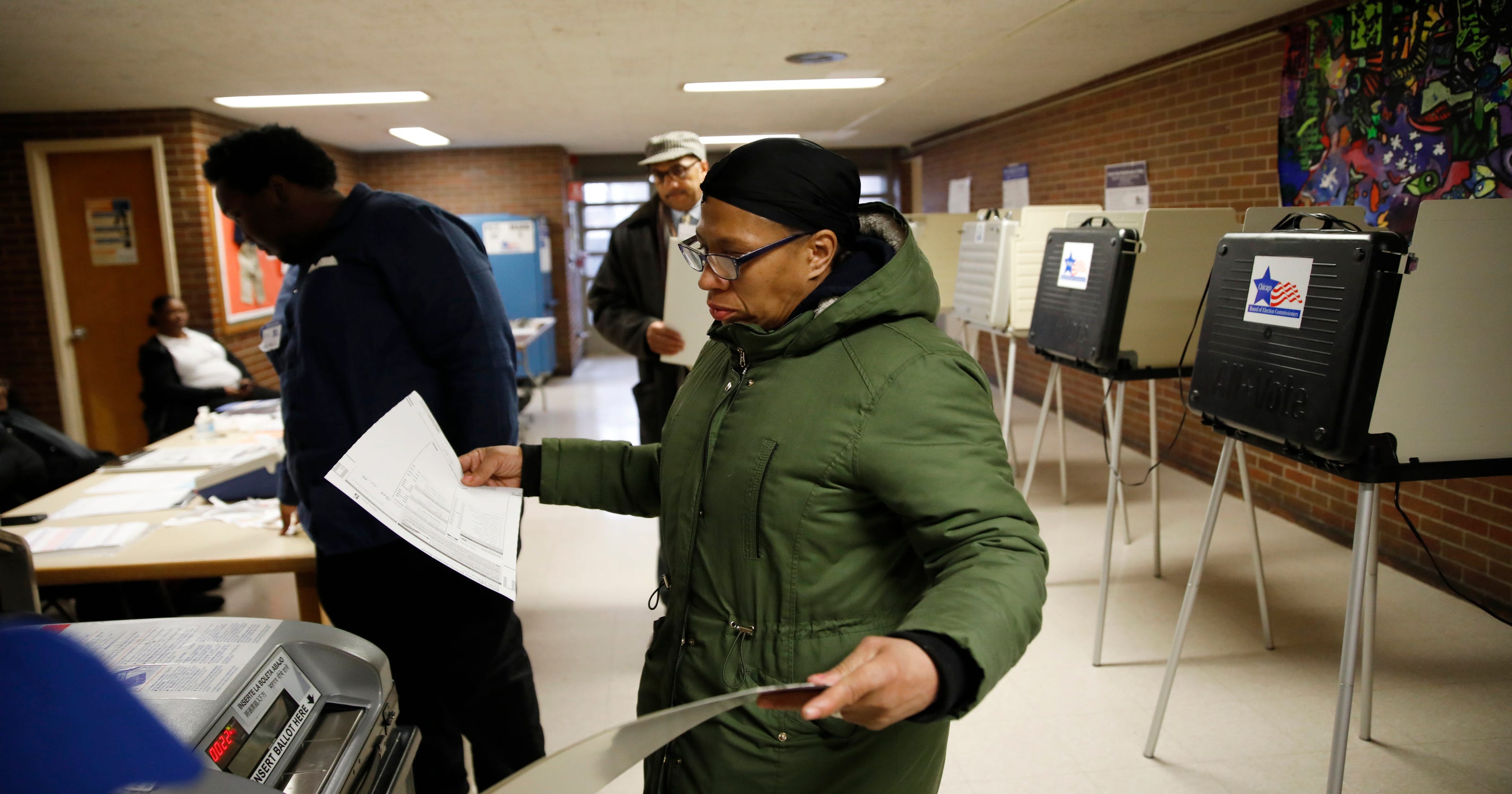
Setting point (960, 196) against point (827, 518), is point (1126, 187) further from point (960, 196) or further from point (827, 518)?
point (827, 518)

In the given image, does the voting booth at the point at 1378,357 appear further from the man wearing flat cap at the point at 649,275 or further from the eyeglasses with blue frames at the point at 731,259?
the man wearing flat cap at the point at 649,275

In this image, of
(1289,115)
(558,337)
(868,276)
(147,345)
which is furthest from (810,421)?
(558,337)

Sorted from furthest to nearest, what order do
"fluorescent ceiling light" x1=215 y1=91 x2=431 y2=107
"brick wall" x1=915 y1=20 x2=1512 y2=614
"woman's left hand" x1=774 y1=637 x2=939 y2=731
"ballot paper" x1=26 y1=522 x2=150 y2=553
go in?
"fluorescent ceiling light" x1=215 y1=91 x2=431 y2=107 → "brick wall" x1=915 y1=20 x2=1512 y2=614 → "ballot paper" x1=26 y1=522 x2=150 y2=553 → "woman's left hand" x1=774 y1=637 x2=939 y2=731

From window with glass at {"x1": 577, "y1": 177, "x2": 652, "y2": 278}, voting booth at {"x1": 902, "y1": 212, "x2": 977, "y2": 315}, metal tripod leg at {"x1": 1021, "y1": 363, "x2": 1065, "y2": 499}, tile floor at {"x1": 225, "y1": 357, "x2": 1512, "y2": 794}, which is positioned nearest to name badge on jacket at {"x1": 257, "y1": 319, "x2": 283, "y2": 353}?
tile floor at {"x1": 225, "y1": 357, "x2": 1512, "y2": 794}

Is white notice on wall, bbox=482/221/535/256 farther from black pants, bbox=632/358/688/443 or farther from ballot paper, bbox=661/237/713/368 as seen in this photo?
ballot paper, bbox=661/237/713/368

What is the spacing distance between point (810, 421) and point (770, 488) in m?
0.09

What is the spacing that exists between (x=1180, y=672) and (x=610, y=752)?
2547 mm

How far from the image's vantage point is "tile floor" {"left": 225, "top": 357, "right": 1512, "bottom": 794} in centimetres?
222

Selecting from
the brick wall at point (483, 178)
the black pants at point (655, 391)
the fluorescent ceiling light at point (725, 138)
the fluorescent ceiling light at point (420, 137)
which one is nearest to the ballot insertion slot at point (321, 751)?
the black pants at point (655, 391)

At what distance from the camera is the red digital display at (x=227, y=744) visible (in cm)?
82

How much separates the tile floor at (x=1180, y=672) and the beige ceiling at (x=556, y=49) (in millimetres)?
2451

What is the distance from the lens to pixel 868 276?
3.41 feet

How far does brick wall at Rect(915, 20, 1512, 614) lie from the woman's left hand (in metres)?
3.39

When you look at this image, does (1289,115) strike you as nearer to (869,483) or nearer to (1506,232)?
(1506,232)
